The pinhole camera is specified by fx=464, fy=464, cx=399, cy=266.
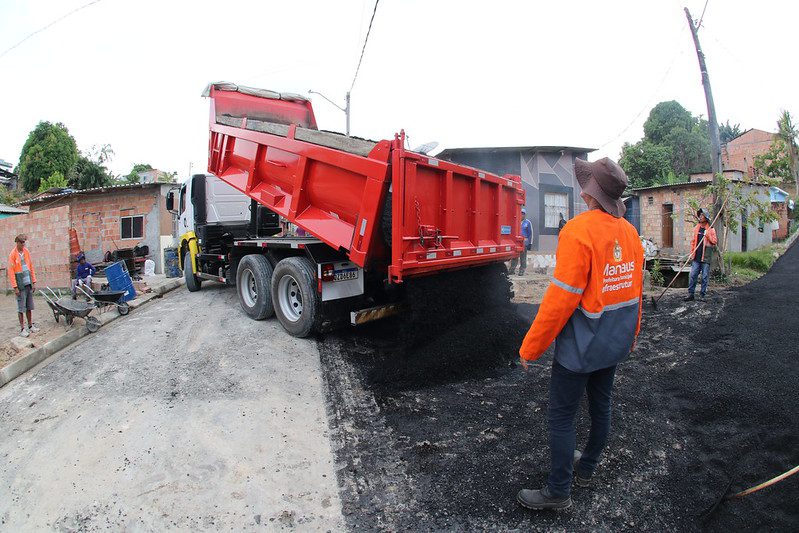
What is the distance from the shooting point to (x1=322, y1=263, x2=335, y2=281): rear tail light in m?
5.28

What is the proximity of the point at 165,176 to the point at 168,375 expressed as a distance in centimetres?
2600

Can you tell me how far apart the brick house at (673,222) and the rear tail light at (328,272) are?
15.5 meters

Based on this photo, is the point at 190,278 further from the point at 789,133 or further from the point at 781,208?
the point at 781,208

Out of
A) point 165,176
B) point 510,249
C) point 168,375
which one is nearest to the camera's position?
point 168,375

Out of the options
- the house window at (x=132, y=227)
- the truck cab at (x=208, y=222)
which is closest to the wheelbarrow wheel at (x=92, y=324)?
the truck cab at (x=208, y=222)

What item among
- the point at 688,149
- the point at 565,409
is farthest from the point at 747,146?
the point at 565,409

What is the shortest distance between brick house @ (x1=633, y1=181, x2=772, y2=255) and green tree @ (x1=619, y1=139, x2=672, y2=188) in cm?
621

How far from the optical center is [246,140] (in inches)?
256

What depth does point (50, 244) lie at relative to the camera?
432 inches

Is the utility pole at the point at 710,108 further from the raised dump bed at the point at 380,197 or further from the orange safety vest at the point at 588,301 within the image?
the orange safety vest at the point at 588,301

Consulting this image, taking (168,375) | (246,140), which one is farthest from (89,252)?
(168,375)

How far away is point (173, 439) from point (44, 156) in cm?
3259

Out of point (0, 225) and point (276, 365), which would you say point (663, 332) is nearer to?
point (276, 365)

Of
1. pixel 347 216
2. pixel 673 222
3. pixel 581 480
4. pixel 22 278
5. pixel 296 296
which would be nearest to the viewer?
pixel 581 480
